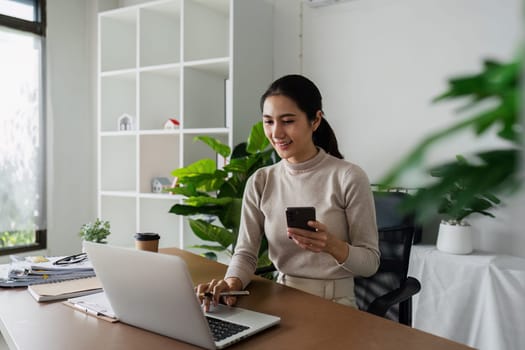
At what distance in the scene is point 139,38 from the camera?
3.12 metres

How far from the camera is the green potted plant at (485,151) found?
210 millimetres

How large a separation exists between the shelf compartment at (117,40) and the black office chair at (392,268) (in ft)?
7.95

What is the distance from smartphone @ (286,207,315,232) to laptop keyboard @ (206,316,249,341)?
0.35 m

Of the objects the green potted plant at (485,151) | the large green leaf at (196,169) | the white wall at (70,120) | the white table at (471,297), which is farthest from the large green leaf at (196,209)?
the green potted plant at (485,151)

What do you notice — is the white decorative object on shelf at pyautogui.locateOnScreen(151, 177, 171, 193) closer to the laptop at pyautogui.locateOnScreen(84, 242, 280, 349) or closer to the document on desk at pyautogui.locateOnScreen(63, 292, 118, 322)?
the document on desk at pyautogui.locateOnScreen(63, 292, 118, 322)

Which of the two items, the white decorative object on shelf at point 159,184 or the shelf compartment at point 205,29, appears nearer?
the shelf compartment at point 205,29

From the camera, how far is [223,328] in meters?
1.01

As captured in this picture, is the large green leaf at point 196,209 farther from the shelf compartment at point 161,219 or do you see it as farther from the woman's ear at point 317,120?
the shelf compartment at point 161,219

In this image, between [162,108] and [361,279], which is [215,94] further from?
[361,279]

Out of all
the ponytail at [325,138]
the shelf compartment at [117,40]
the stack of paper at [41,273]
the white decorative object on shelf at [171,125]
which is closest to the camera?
the stack of paper at [41,273]

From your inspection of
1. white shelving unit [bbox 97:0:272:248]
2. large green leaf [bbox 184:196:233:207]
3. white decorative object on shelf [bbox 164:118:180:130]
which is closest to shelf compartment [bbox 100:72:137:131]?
white shelving unit [bbox 97:0:272:248]

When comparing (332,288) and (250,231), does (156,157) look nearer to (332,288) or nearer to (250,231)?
(250,231)

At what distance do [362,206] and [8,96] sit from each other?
2838 millimetres

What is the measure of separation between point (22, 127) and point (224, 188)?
1.89m
